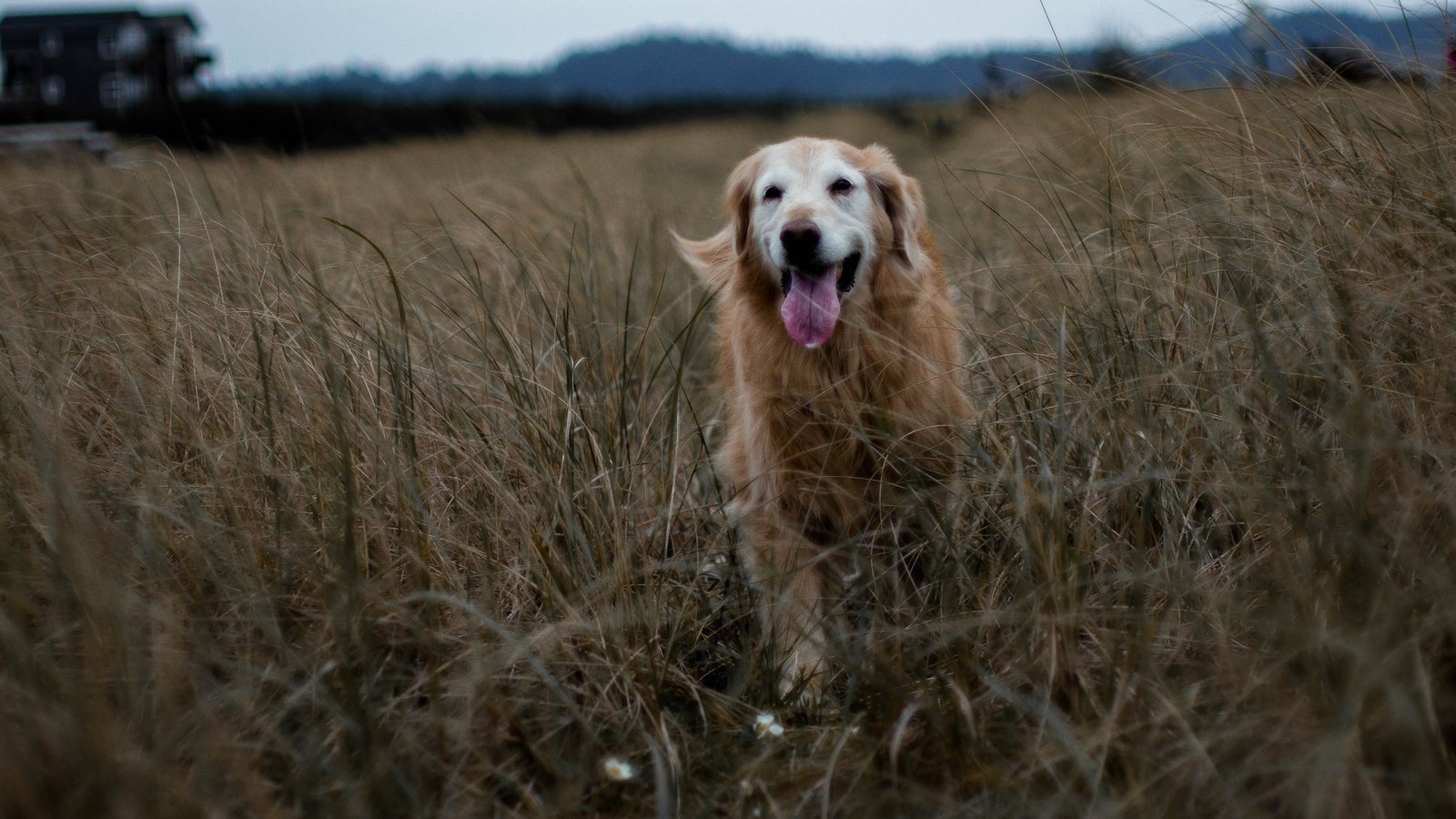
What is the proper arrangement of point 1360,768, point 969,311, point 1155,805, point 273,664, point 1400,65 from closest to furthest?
1. point 1360,768
2. point 1155,805
3. point 273,664
4. point 1400,65
5. point 969,311

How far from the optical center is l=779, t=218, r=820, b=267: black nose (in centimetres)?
258

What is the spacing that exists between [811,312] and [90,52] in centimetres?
2994

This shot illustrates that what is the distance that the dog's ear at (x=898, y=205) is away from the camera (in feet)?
9.53

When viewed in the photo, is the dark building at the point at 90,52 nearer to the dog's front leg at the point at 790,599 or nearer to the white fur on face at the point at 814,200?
the white fur on face at the point at 814,200

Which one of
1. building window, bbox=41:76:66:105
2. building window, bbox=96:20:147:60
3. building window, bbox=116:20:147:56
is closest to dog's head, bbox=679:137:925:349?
building window, bbox=116:20:147:56

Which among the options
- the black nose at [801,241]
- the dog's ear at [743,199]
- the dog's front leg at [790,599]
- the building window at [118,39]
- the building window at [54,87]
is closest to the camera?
the dog's front leg at [790,599]

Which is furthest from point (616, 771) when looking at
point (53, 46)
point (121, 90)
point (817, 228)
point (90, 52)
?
point (53, 46)

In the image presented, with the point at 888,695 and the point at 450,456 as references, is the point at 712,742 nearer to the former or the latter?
the point at 888,695

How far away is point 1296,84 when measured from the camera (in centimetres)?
255

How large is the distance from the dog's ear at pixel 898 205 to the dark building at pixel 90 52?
18.5 meters

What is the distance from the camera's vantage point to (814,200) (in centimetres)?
277

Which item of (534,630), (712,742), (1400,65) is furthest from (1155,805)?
(1400,65)

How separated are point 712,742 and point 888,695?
13.1 inches

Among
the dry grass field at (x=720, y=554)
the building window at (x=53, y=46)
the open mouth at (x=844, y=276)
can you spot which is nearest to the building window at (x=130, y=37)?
the building window at (x=53, y=46)
